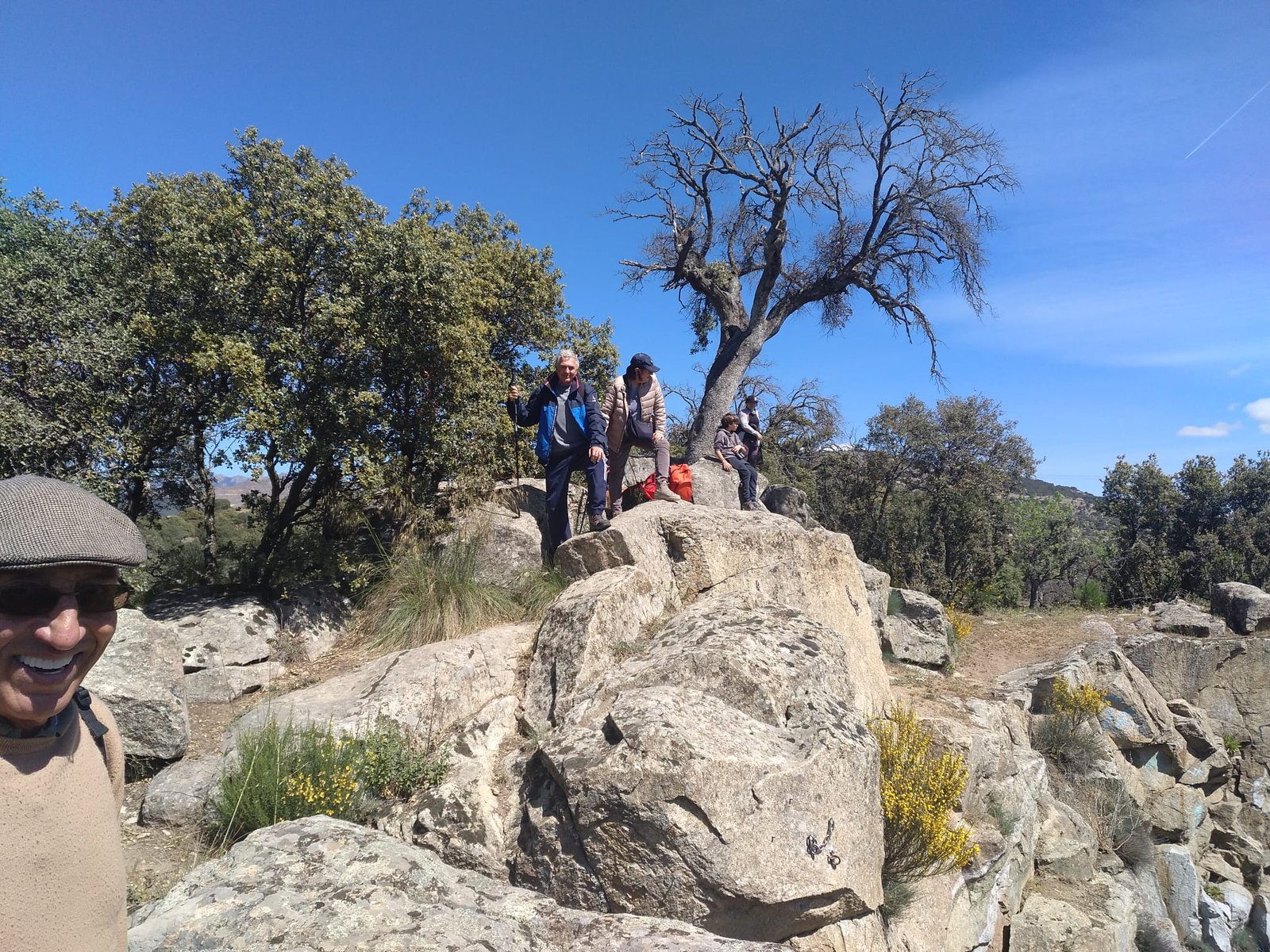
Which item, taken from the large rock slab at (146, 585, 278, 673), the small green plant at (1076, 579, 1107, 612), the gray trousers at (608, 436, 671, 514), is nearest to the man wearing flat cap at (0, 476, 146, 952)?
the large rock slab at (146, 585, 278, 673)

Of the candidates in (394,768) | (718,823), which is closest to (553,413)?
(394,768)

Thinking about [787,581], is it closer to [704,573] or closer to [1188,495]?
[704,573]

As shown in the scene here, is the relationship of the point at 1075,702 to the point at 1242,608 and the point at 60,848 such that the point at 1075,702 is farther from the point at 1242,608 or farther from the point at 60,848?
the point at 60,848

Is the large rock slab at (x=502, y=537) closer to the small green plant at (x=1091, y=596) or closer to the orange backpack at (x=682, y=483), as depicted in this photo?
the orange backpack at (x=682, y=483)

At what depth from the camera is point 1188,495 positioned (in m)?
19.2

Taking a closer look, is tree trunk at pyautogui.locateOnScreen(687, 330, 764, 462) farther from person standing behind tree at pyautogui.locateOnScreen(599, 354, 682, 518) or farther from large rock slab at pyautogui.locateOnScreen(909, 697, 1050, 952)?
large rock slab at pyautogui.locateOnScreen(909, 697, 1050, 952)

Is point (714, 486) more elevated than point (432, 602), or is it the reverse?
point (714, 486)

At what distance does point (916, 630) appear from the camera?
35.9 ft

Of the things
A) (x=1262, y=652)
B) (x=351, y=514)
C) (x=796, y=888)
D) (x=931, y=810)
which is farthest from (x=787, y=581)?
(x=1262, y=652)

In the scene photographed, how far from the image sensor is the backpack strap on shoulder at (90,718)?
5.39ft

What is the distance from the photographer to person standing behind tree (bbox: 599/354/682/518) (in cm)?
779

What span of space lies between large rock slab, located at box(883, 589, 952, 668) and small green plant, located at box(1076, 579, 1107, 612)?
8.15 m

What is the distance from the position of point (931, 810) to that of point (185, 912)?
456 cm

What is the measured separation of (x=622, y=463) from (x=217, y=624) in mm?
4216
